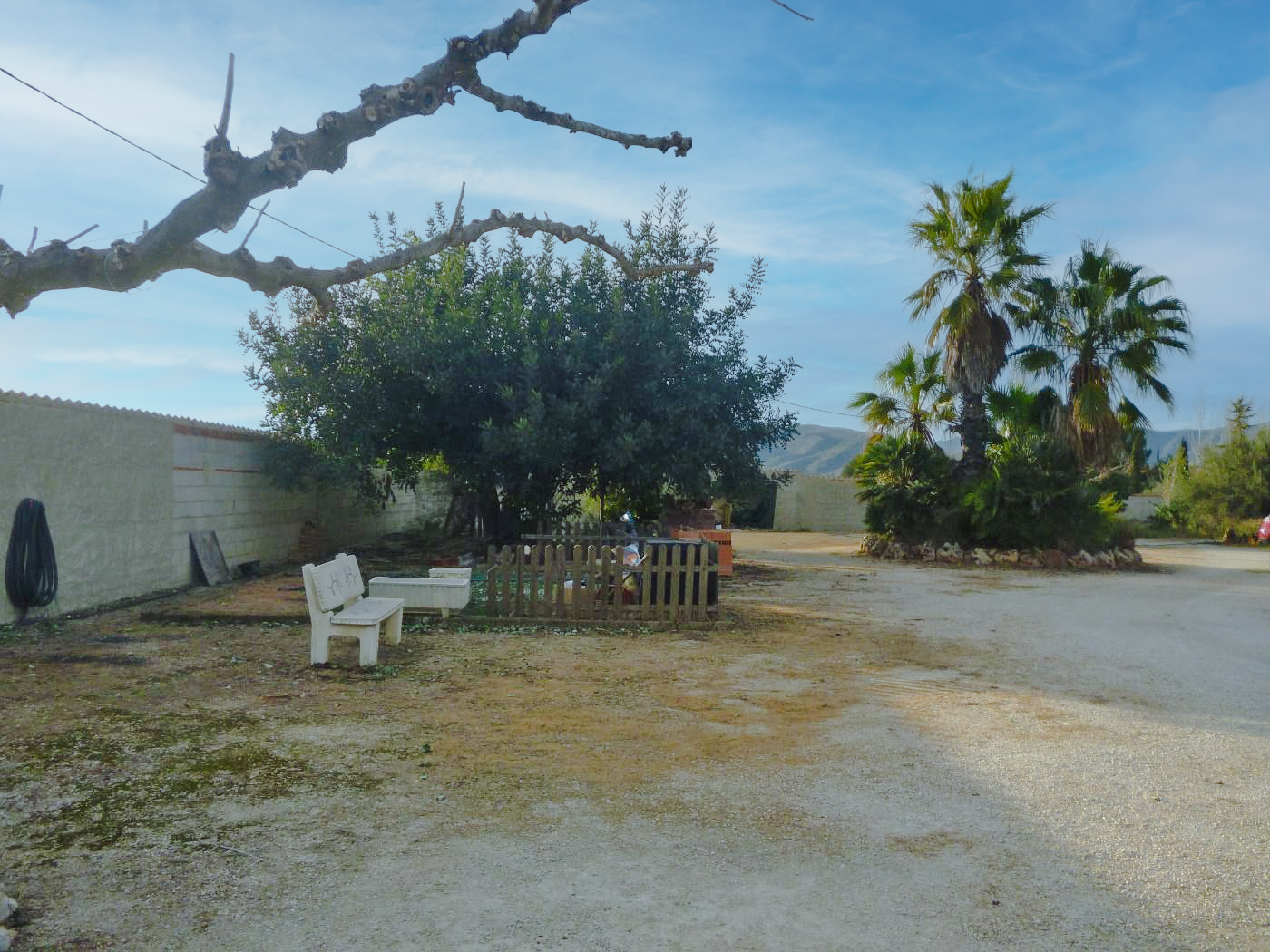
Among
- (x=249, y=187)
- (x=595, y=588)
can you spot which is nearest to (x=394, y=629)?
(x=595, y=588)

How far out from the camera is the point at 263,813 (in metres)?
4.42

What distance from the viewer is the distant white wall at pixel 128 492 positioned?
9.92 metres

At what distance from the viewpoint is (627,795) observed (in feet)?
15.6

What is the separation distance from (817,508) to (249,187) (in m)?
30.8

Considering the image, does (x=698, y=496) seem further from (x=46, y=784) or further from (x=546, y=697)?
(x=46, y=784)

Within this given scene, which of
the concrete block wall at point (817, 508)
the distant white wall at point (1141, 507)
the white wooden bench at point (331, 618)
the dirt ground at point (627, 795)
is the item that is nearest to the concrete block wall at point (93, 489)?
the dirt ground at point (627, 795)

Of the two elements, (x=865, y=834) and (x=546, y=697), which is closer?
(x=865, y=834)

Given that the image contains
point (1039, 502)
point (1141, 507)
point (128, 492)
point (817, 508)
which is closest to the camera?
point (128, 492)

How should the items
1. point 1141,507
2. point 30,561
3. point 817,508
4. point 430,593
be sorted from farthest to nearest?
point 1141,507, point 817,508, point 430,593, point 30,561

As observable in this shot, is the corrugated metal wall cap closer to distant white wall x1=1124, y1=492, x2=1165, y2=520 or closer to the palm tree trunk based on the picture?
the palm tree trunk

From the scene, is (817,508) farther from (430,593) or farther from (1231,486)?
(430,593)

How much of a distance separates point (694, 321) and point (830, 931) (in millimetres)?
13342

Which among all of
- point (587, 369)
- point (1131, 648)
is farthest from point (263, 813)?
point (587, 369)

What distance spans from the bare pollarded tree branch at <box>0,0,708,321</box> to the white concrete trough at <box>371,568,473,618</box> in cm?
512
